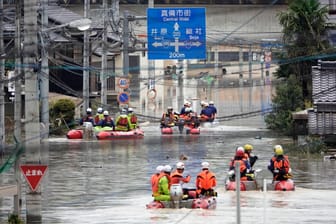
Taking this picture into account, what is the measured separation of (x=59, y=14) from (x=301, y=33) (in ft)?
51.5

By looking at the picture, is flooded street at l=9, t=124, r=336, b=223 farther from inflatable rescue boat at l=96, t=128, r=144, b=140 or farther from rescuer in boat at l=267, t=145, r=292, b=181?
inflatable rescue boat at l=96, t=128, r=144, b=140

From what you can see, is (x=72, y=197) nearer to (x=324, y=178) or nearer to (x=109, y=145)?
(x=324, y=178)

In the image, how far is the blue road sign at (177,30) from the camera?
43.2 metres

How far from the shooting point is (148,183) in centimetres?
2886

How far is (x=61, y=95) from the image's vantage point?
56.4 meters

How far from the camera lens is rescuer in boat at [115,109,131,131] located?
149 feet

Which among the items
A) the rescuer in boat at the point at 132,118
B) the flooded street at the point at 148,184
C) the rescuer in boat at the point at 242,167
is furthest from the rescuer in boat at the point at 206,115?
the rescuer in boat at the point at 242,167

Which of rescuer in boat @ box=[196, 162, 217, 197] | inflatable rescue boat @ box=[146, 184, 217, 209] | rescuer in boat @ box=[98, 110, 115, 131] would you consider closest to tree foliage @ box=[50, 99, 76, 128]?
rescuer in boat @ box=[98, 110, 115, 131]

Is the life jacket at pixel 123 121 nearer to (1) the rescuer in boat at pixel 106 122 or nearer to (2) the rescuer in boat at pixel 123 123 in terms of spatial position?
(2) the rescuer in boat at pixel 123 123

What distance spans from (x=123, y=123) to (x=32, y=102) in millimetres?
25083

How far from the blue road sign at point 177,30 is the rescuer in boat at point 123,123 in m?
3.25

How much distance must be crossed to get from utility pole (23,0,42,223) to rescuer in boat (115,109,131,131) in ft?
80.1

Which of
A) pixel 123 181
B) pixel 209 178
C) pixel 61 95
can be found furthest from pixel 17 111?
pixel 61 95

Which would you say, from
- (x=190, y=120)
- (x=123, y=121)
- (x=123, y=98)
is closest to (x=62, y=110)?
(x=123, y=98)
